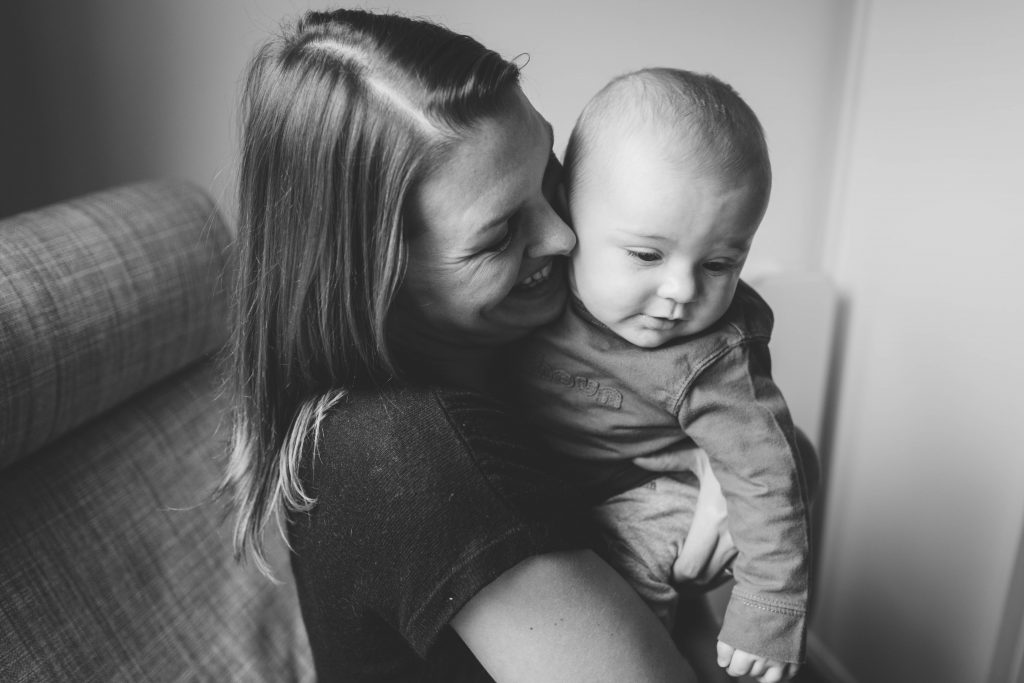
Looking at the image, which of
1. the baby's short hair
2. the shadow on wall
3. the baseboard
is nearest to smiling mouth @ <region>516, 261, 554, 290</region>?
the baby's short hair

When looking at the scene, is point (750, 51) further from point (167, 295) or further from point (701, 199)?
point (167, 295)

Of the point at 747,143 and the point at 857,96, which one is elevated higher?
the point at 747,143

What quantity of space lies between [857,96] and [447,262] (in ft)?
4.16

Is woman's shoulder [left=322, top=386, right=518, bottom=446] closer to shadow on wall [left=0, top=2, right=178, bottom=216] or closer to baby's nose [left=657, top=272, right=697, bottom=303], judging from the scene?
baby's nose [left=657, top=272, right=697, bottom=303]

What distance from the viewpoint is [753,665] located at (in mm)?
934

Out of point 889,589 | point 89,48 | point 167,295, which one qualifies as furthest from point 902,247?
point 89,48

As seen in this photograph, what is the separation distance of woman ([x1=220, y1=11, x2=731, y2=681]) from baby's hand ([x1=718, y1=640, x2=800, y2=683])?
86 millimetres

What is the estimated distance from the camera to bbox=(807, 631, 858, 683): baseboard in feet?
6.64

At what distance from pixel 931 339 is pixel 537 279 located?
1.00 metres

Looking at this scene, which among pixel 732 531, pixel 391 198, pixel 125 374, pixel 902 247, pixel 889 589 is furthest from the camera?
pixel 889 589

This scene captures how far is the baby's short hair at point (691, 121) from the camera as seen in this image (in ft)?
2.79

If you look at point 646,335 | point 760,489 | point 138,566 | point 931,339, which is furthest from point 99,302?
point 931,339

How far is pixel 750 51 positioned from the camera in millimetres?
1738

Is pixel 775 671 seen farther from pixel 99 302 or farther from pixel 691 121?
pixel 99 302
